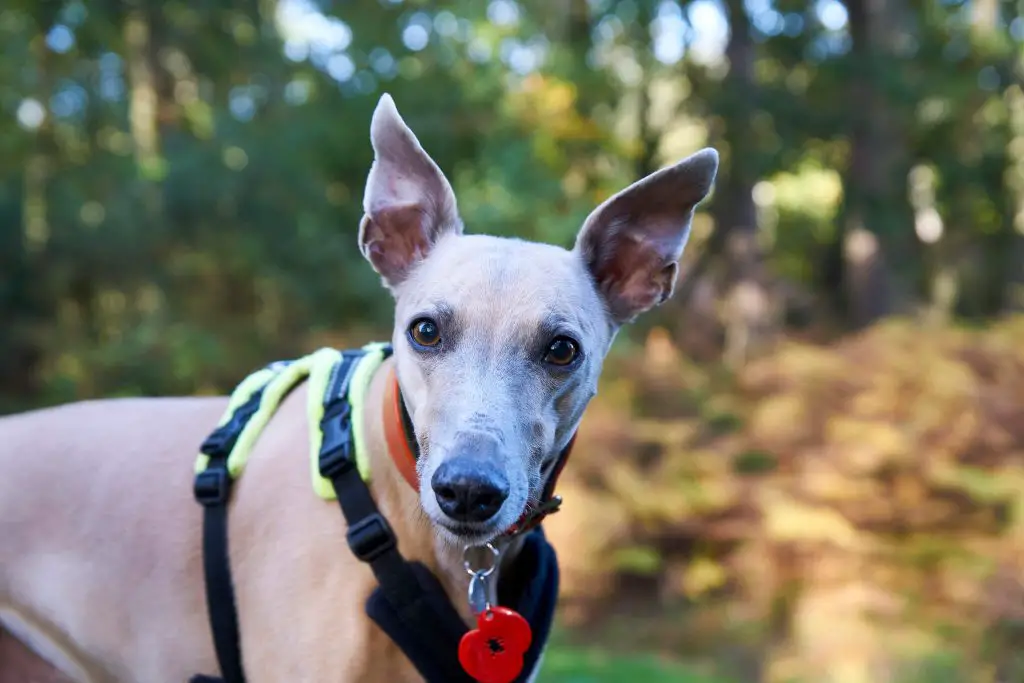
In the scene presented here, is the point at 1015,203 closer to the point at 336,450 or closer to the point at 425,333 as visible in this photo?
the point at 425,333

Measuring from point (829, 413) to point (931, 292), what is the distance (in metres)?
9.55

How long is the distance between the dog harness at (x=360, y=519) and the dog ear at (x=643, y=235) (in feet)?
1.91

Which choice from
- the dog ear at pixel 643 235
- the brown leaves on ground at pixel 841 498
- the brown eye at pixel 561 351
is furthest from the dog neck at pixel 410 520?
the brown leaves on ground at pixel 841 498

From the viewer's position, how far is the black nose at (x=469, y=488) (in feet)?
6.12

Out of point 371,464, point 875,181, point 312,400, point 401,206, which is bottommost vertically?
point 875,181

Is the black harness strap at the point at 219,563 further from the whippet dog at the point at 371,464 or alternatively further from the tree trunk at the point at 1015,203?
the tree trunk at the point at 1015,203

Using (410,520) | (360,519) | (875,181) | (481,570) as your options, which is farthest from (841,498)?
(875,181)

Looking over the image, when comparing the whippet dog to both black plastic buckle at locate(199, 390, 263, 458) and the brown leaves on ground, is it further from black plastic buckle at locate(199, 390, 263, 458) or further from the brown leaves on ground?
the brown leaves on ground

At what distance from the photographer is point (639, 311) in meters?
2.63

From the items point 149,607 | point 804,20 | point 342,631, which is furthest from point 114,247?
point 804,20

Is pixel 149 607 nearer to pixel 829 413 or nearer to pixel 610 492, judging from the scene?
pixel 610 492

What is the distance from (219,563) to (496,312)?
1.02 meters

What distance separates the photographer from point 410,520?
223 centimetres

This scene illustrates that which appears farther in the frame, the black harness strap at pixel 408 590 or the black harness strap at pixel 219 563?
the black harness strap at pixel 219 563
